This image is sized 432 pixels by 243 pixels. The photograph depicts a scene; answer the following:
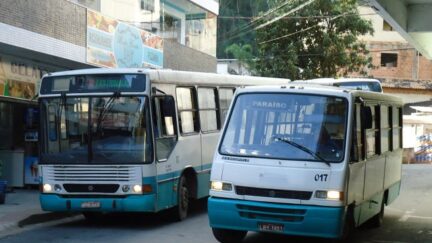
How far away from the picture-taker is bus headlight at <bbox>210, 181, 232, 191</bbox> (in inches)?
342

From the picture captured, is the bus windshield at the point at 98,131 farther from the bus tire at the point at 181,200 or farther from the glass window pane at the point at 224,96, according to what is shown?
the glass window pane at the point at 224,96

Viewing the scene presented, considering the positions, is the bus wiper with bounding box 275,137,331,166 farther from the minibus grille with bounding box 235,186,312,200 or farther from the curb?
the curb

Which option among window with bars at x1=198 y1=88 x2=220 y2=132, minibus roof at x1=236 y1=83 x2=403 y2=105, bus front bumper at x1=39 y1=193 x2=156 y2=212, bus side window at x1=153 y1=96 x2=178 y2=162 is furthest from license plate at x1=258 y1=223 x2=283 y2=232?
window with bars at x1=198 y1=88 x2=220 y2=132

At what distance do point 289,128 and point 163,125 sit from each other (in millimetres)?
3292

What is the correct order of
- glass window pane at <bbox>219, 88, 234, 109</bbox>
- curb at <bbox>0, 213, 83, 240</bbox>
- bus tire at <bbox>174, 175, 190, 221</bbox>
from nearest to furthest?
curb at <bbox>0, 213, 83, 240</bbox> → bus tire at <bbox>174, 175, 190, 221</bbox> → glass window pane at <bbox>219, 88, 234, 109</bbox>

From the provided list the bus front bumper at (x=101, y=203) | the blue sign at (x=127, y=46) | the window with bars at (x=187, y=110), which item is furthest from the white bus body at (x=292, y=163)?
the blue sign at (x=127, y=46)

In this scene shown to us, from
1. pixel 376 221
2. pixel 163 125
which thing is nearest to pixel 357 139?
pixel 376 221

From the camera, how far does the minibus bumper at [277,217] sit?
27.1 feet

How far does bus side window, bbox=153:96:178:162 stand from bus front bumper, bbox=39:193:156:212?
79 centimetres

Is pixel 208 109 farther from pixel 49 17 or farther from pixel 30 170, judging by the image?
pixel 30 170

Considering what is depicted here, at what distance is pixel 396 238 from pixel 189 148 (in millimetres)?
4137

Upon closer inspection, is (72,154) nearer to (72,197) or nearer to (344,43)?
(72,197)

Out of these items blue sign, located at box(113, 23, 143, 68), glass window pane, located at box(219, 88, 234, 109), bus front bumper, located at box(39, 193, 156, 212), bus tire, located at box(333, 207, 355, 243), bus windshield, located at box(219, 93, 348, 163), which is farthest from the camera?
blue sign, located at box(113, 23, 143, 68)

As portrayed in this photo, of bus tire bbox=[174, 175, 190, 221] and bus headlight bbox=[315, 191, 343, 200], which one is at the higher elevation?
bus headlight bbox=[315, 191, 343, 200]
